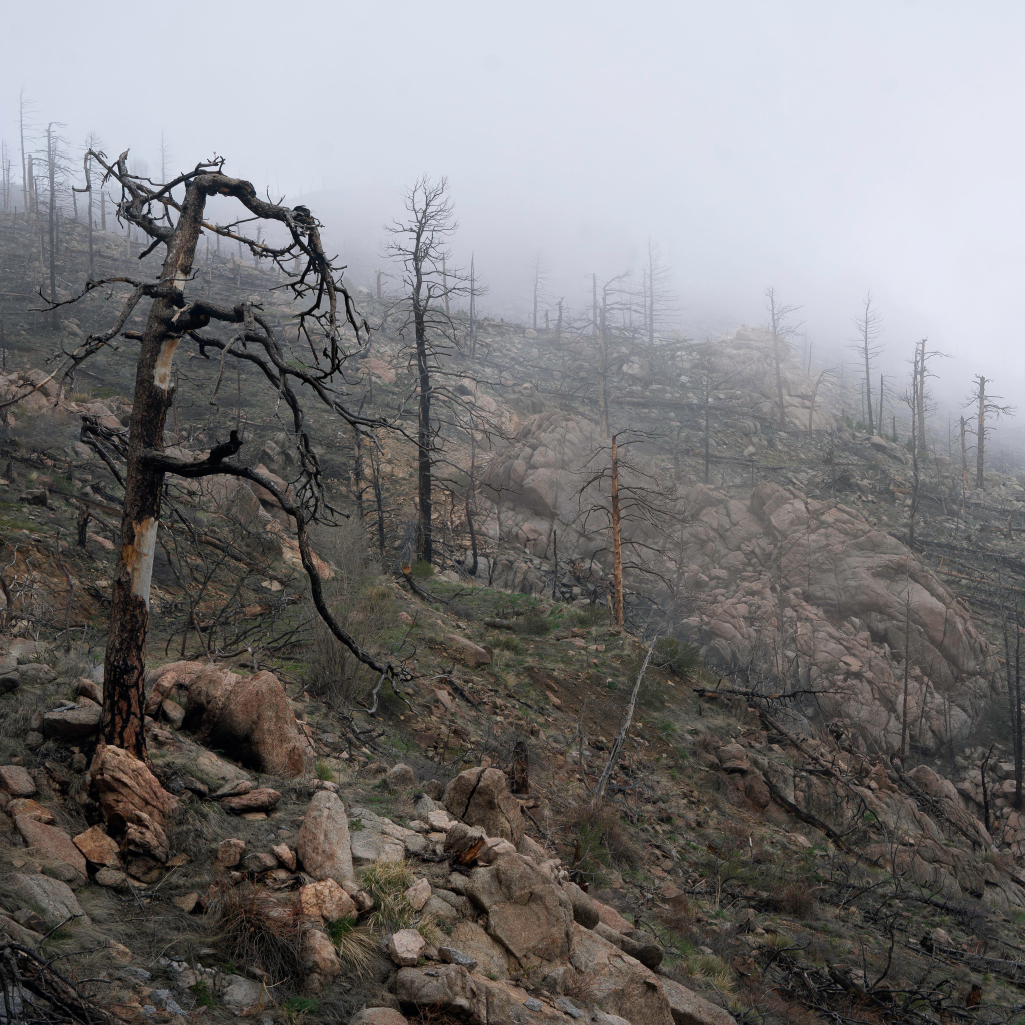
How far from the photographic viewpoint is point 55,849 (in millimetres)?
3586

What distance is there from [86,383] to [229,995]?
2628 cm

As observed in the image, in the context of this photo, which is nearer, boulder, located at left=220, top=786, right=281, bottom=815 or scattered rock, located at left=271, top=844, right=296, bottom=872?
scattered rock, located at left=271, top=844, right=296, bottom=872

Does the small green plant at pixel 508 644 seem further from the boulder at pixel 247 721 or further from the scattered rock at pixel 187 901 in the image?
the scattered rock at pixel 187 901

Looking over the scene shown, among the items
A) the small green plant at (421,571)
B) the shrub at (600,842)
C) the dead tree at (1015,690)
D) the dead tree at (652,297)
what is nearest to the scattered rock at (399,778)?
the shrub at (600,842)

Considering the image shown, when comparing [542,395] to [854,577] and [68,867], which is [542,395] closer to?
[854,577]

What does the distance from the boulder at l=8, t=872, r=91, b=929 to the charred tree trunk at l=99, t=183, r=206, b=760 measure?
0.99 metres

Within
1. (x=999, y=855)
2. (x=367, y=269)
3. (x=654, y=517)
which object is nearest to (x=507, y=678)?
(x=999, y=855)

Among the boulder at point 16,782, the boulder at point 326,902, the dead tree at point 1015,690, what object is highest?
the boulder at point 16,782

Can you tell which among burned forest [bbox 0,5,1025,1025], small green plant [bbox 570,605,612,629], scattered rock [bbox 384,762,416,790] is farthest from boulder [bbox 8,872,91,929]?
small green plant [bbox 570,605,612,629]

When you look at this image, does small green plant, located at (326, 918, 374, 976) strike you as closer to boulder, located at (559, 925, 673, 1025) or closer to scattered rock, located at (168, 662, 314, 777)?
boulder, located at (559, 925, 673, 1025)

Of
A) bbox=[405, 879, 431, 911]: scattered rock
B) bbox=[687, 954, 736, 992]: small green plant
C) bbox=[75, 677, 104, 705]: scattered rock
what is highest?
bbox=[75, 677, 104, 705]: scattered rock

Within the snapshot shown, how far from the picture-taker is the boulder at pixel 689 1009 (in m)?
4.57

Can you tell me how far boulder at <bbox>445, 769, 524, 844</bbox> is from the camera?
19.1ft

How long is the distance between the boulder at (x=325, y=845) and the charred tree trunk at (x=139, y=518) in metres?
1.26
